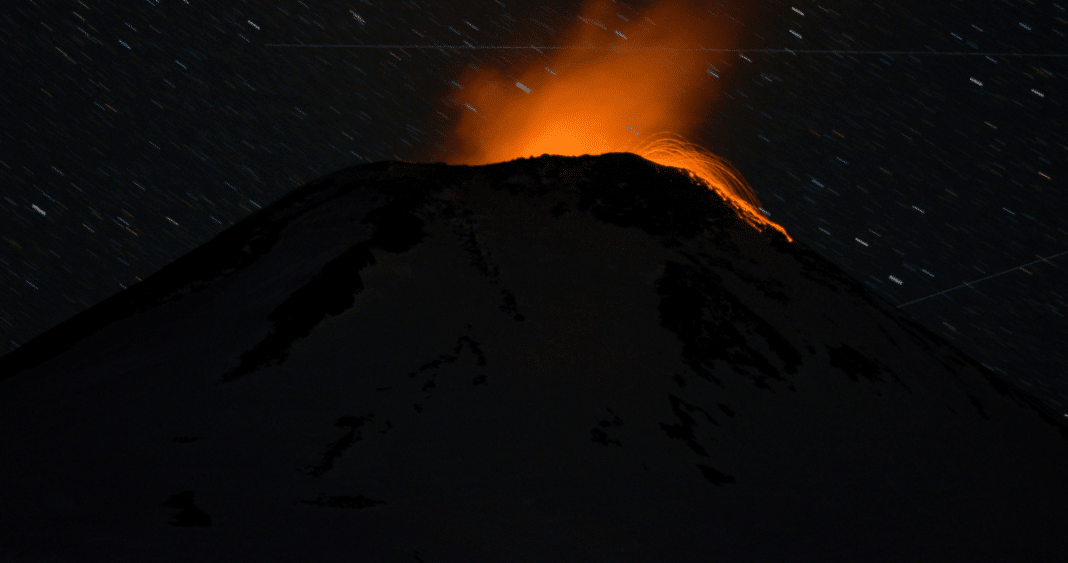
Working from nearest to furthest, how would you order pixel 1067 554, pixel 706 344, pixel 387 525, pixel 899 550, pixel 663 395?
pixel 387 525 < pixel 899 550 < pixel 1067 554 < pixel 663 395 < pixel 706 344

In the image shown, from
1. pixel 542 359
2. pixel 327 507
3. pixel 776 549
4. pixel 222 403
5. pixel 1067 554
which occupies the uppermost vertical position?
pixel 1067 554

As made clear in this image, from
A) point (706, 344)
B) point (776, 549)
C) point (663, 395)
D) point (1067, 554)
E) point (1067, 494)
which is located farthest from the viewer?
point (706, 344)

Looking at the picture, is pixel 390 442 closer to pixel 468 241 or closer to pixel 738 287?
pixel 468 241

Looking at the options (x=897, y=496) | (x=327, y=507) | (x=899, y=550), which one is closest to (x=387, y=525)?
(x=327, y=507)

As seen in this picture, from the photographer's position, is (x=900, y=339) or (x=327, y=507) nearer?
(x=327, y=507)

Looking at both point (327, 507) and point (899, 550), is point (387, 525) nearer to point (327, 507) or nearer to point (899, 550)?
point (327, 507)

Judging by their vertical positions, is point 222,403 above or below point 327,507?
below

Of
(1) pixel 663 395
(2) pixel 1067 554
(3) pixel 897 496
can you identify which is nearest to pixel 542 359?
(1) pixel 663 395
